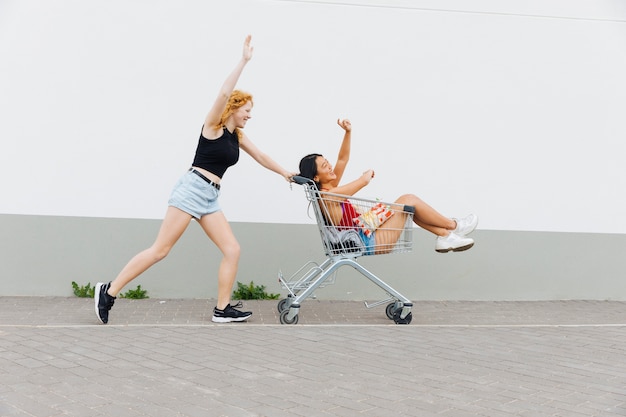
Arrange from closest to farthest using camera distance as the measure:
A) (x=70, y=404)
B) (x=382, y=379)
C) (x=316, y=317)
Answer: (x=70, y=404)
(x=382, y=379)
(x=316, y=317)

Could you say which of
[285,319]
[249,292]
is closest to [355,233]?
[285,319]

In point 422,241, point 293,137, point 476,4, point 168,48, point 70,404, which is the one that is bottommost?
point 70,404

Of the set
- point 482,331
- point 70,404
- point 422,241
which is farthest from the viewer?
point 422,241

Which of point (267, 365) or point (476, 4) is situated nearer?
point (267, 365)

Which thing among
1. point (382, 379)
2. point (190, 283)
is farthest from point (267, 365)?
point (190, 283)

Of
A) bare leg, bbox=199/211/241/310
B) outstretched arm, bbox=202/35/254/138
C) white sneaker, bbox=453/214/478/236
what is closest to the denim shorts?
bare leg, bbox=199/211/241/310

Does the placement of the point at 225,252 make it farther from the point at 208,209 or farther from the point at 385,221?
the point at 385,221

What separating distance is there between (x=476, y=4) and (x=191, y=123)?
3263mm

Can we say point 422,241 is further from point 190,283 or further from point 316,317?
point 190,283

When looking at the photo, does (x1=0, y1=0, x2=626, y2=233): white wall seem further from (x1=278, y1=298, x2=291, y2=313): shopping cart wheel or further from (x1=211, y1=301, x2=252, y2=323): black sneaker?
(x1=211, y1=301, x2=252, y2=323): black sneaker

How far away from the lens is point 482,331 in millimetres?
6957

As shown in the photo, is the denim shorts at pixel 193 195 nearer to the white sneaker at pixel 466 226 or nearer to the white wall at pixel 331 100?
the white wall at pixel 331 100

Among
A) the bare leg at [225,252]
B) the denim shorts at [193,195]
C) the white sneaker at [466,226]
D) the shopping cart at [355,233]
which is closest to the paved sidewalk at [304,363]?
the bare leg at [225,252]

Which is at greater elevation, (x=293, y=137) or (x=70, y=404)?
(x=293, y=137)
